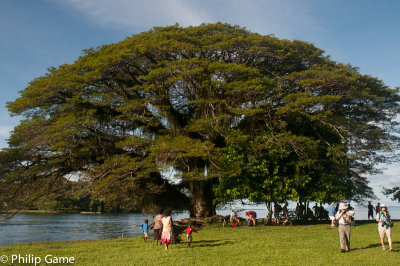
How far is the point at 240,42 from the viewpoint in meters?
21.0

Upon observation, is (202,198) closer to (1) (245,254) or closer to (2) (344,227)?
(1) (245,254)

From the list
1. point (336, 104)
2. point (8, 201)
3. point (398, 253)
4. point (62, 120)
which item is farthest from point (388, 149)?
point (8, 201)

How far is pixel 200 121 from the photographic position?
19.8 metres

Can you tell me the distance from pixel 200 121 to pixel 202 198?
19.7ft

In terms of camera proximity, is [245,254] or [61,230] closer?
[245,254]

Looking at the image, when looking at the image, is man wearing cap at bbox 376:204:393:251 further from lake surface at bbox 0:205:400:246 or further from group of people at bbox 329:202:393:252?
lake surface at bbox 0:205:400:246

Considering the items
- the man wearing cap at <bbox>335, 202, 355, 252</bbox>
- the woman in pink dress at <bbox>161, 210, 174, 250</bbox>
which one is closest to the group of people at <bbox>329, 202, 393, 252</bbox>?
the man wearing cap at <bbox>335, 202, 355, 252</bbox>

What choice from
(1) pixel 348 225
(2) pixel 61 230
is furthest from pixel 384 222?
(2) pixel 61 230

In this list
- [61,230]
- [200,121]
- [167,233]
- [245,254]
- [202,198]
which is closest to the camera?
[245,254]

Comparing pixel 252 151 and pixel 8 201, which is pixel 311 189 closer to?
pixel 252 151

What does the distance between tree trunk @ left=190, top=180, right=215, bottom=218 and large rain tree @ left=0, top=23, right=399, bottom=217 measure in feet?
0.22

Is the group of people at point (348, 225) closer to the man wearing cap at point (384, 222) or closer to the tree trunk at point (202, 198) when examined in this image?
the man wearing cap at point (384, 222)

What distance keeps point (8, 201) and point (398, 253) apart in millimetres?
19626

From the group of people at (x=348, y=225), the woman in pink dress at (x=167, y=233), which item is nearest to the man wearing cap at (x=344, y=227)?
the group of people at (x=348, y=225)
